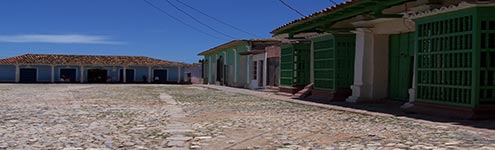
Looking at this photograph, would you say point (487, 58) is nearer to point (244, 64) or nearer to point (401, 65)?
point (401, 65)

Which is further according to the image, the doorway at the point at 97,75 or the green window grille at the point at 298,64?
the doorway at the point at 97,75

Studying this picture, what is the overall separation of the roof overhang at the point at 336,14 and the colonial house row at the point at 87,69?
142ft

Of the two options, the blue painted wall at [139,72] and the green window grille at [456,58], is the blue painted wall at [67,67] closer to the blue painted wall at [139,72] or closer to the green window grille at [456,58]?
the blue painted wall at [139,72]

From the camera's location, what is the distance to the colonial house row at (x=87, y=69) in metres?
56.8

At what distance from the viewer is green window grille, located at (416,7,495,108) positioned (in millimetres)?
9812

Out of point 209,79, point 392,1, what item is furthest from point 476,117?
point 209,79

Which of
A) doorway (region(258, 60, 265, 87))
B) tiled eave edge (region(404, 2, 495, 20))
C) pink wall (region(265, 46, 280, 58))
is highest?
tiled eave edge (region(404, 2, 495, 20))

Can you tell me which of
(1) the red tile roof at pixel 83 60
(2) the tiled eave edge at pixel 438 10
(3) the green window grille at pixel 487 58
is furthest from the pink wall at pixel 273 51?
(1) the red tile roof at pixel 83 60

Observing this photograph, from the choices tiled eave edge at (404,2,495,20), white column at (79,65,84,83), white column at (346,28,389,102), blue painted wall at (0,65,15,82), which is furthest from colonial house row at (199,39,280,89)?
blue painted wall at (0,65,15,82)

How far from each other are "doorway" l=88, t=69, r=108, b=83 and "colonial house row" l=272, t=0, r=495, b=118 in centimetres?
4170

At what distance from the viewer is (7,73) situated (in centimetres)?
5669

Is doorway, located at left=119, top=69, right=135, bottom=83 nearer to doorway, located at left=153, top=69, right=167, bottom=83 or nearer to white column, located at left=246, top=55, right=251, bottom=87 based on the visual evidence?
doorway, located at left=153, top=69, right=167, bottom=83

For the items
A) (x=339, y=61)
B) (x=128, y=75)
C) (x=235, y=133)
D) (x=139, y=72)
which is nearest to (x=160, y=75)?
(x=139, y=72)

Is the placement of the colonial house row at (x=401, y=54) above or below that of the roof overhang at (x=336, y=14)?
below
